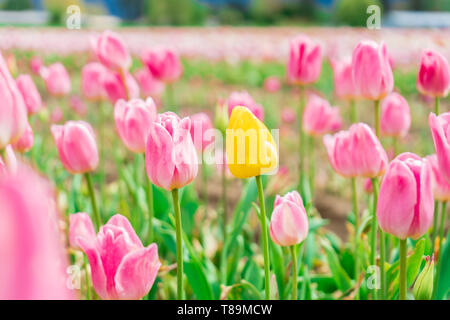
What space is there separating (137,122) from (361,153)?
1.12 feet

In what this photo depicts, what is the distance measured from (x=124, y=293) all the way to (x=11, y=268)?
461 mm

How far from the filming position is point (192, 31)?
8.55 meters

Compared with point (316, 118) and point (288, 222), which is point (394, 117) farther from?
point (288, 222)

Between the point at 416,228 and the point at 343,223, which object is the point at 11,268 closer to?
the point at 416,228

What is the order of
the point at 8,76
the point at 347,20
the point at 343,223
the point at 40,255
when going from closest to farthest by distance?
the point at 40,255, the point at 8,76, the point at 343,223, the point at 347,20

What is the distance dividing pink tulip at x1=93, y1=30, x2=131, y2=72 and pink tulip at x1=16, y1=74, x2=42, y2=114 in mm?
170

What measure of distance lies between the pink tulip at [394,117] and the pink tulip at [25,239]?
3.28 feet

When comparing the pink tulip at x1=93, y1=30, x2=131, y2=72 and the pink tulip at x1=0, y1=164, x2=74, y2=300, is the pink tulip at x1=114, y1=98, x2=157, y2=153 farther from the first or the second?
the pink tulip at x1=0, y1=164, x2=74, y2=300

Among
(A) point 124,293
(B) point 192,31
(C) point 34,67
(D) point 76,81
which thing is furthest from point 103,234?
(B) point 192,31

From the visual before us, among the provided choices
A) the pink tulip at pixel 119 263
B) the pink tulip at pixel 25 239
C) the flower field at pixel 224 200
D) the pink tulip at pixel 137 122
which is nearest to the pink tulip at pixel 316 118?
the flower field at pixel 224 200

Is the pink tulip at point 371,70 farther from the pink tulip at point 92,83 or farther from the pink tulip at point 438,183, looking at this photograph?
the pink tulip at point 92,83

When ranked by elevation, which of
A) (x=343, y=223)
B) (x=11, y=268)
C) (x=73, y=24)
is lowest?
(x=343, y=223)

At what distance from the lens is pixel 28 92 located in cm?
117

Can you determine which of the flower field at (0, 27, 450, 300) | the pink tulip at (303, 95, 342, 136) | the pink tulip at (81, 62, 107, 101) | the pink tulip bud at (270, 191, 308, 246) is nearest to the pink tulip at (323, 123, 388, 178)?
the flower field at (0, 27, 450, 300)
